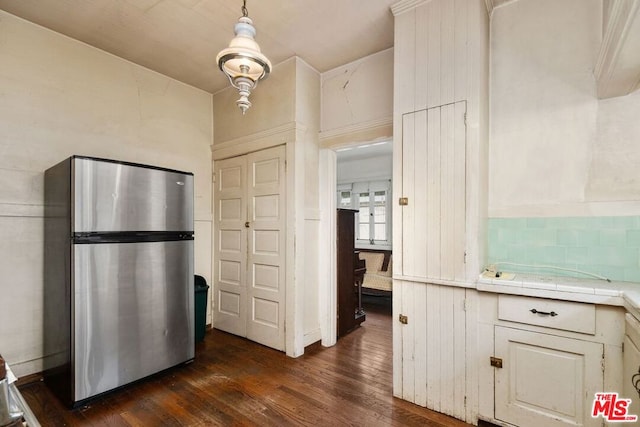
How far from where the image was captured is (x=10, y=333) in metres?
2.39

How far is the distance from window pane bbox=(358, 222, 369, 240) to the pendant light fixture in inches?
197

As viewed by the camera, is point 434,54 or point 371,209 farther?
point 371,209

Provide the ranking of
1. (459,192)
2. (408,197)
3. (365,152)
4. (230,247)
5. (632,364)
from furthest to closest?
(365,152) → (230,247) → (408,197) → (459,192) → (632,364)

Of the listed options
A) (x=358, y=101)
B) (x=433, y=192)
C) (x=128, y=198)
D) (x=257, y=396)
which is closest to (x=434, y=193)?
(x=433, y=192)

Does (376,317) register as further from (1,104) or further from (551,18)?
(1,104)

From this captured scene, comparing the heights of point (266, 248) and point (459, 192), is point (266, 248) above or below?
below

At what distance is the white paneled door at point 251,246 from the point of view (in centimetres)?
315

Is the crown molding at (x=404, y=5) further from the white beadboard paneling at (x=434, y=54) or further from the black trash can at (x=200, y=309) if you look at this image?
the black trash can at (x=200, y=309)

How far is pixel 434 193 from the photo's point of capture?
83.7 inches

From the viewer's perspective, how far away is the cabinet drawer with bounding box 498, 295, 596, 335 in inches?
65.4

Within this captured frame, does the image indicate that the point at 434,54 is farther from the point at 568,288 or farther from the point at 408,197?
the point at 568,288

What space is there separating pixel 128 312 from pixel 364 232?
4.77 m

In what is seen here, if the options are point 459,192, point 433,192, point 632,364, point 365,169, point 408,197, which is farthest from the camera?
point 365,169

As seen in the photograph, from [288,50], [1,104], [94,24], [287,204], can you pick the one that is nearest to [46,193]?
[1,104]
